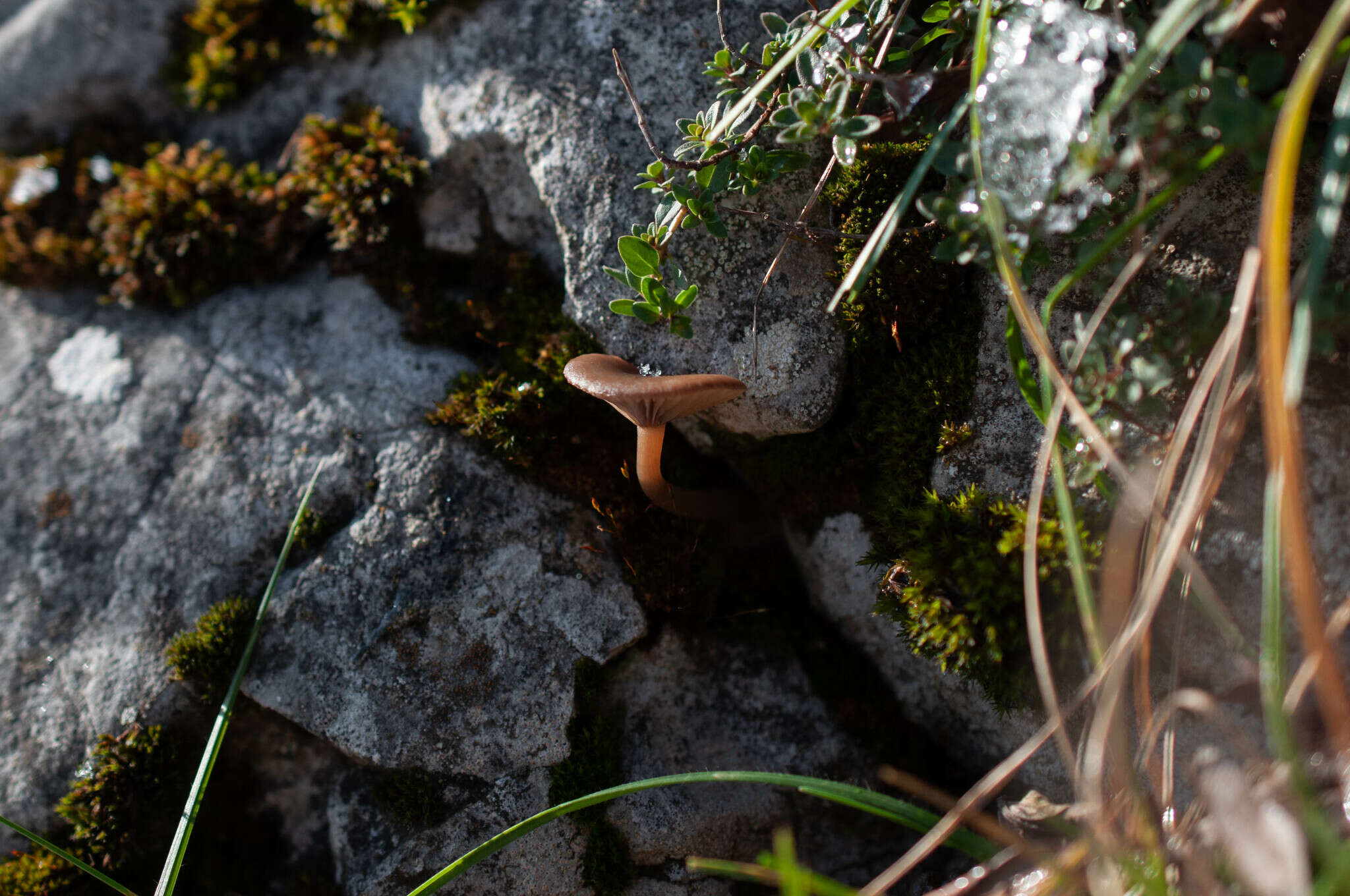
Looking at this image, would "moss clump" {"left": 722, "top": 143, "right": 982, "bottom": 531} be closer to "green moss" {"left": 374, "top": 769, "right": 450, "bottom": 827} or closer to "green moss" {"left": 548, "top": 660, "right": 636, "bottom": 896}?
"green moss" {"left": 548, "top": 660, "right": 636, "bottom": 896}

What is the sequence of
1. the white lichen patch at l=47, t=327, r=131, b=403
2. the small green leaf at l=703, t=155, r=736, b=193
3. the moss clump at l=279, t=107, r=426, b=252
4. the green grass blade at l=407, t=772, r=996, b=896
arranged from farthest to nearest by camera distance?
the white lichen patch at l=47, t=327, r=131, b=403 < the moss clump at l=279, t=107, r=426, b=252 < the small green leaf at l=703, t=155, r=736, b=193 < the green grass blade at l=407, t=772, r=996, b=896

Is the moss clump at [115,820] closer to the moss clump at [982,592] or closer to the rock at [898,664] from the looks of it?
the rock at [898,664]

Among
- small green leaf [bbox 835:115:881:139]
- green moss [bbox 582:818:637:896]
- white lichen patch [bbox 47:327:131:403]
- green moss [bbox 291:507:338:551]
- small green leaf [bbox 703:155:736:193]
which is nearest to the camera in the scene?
small green leaf [bbox 835:115:881:139]

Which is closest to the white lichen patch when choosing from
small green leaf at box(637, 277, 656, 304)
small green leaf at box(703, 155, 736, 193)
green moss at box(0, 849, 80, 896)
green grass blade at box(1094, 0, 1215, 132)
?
green moss at box(0, 849, 80, 896)

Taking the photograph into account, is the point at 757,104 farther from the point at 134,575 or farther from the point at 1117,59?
the point at 134,575

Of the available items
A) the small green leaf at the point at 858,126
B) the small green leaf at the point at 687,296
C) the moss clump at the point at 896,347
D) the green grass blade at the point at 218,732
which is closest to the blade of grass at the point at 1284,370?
the small green leaf at the point at 858,126

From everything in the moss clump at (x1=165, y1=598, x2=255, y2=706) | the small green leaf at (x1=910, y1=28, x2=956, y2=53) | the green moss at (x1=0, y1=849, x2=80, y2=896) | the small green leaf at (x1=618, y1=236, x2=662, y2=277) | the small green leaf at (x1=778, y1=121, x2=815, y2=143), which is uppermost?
the small green leaf at (x1=910, y1=28, x2=956, y2=53)

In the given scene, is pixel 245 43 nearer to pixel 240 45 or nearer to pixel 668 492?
pixel 240 45
